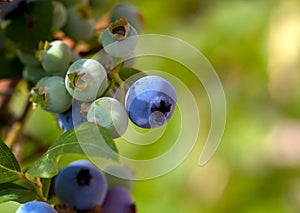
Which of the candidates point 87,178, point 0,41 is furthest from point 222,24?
point 87,178

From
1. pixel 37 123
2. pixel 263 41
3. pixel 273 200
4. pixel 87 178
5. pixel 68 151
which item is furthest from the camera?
pixel 263 41

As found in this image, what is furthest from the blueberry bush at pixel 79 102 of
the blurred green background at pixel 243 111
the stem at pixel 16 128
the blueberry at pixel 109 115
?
the blurred green background at pixel 243 111

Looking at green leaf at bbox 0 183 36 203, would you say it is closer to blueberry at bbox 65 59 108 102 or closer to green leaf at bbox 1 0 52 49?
blueberry at bbox 65 59 108 102

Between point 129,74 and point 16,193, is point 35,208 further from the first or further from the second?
point 129,74

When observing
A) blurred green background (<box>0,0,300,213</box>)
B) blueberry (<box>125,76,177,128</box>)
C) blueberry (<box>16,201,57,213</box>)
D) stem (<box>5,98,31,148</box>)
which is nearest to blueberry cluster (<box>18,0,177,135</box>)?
blueberry (<box>125,76,177,128</box>)

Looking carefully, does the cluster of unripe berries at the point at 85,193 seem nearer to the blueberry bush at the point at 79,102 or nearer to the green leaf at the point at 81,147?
the blueberry bush at the point at 79,102

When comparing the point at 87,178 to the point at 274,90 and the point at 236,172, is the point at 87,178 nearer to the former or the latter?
the point at 236,172

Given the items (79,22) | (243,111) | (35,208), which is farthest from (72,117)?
(243,111)
